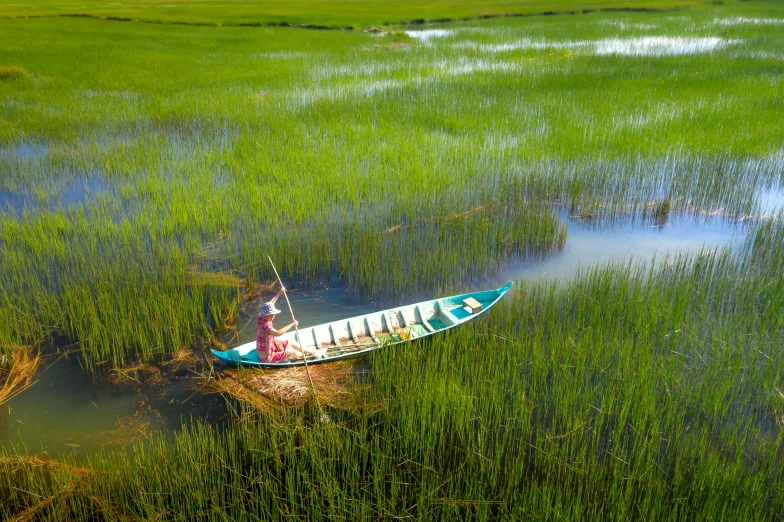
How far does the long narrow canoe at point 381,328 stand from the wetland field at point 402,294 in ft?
0.49

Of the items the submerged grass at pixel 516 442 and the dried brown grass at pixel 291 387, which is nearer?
the submerged grass at pixel 516 442

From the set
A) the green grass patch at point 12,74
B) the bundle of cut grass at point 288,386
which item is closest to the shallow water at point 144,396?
the bundle of cut grass at point 288,386

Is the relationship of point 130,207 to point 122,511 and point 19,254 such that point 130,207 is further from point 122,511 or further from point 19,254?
point 122,511

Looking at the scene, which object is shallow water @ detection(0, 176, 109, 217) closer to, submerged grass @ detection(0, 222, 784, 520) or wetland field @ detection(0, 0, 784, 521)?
wetland field @ detection(0, 0, 784, 521)

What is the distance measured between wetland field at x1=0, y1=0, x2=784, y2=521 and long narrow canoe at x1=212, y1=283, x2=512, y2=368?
0.15 meters

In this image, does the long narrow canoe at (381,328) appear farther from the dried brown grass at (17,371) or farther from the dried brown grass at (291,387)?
the dried brown grass at (17,371)

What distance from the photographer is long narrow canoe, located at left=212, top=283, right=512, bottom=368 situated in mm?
4754

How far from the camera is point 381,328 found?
5.29 meters

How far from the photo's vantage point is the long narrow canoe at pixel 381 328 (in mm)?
4754

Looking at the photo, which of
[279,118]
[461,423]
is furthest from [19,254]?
[279,118]

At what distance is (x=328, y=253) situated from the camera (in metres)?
6.62

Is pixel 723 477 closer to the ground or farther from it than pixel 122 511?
farther from it

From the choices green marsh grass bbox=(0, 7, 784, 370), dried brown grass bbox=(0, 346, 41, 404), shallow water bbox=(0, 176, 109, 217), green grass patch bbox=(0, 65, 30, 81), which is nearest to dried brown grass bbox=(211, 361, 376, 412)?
green marsh grass bbox=(0, 7, 784, 370)

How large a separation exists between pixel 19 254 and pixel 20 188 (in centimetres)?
277
